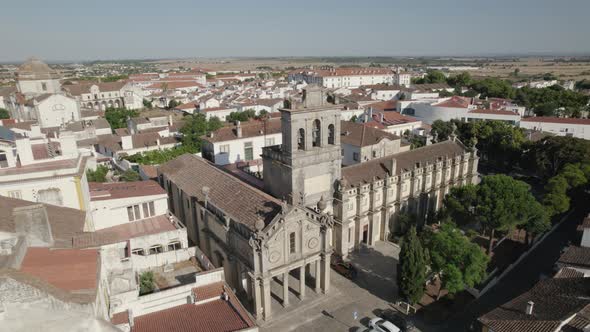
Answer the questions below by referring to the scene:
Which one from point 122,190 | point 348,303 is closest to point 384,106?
point 348,303

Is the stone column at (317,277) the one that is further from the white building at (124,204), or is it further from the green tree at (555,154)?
Answer: the green tree at (555,154)

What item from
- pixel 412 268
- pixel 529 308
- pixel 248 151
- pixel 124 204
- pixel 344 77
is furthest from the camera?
pixel 344 77

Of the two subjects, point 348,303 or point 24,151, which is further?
point 348,303

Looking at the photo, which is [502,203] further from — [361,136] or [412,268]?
[361,136]

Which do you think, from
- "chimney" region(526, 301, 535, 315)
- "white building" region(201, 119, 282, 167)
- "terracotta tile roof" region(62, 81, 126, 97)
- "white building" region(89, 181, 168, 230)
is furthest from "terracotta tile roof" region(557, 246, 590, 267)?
"terracotta tile roof" region(62, 81, 126, 97)

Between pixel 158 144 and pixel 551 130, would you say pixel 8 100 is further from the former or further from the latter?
pixel 551 130

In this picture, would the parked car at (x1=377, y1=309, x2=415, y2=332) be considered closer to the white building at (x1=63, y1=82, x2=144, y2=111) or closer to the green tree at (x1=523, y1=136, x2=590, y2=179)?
the green tree at (x1=523, y1=136, x2=590, y2=179)
